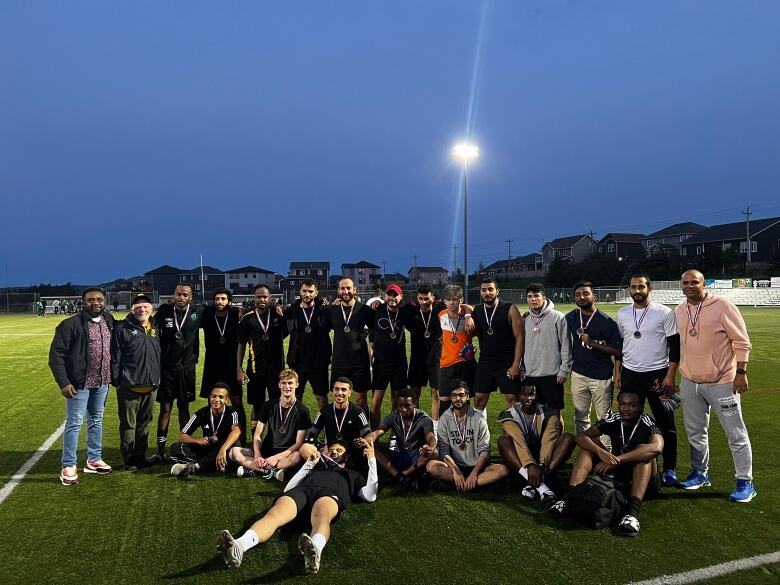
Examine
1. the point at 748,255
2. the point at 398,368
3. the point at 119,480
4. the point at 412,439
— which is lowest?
the point at 119,480

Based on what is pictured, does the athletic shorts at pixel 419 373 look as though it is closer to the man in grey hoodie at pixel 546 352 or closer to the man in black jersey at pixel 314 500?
the man in grey hoodie at pixel 546 352

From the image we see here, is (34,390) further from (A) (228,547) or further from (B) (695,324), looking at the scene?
(B) (695,324)

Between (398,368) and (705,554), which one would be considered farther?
(398,368)

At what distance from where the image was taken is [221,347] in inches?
266

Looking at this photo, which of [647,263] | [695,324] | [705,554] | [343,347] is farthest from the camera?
[647,263]

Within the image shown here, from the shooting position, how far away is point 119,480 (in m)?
5.57

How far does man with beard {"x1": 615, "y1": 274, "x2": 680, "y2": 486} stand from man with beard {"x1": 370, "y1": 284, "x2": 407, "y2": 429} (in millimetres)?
2643

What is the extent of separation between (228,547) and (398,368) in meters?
3.58

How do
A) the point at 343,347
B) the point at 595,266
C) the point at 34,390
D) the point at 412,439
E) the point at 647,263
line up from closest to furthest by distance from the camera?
the point at 412,439 → the point at 343,347 → the point at 34,390 → the point at 647,263 → the point at 595,266

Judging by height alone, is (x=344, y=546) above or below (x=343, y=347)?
below

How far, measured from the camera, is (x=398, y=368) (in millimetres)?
6816

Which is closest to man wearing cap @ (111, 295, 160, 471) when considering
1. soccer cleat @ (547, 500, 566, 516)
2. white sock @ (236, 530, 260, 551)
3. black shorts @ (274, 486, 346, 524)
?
black shorts @ (274, 486, 346, 524)

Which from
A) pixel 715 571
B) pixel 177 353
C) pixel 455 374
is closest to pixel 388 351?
pixel 455 374

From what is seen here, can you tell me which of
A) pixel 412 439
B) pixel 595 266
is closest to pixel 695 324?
pixel 412 439
